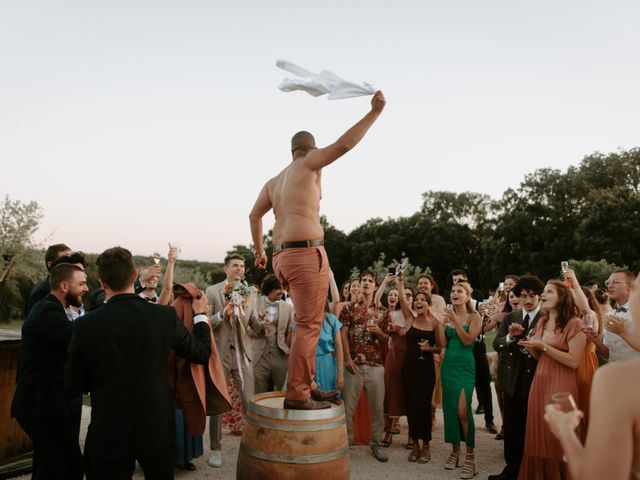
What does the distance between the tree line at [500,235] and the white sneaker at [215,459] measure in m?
19.9

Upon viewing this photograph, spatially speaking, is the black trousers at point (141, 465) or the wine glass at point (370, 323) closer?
the black trousers at point (141, 465)

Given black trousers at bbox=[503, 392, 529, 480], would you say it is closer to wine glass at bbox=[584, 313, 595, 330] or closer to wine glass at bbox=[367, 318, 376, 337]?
wine glass at bbox=[584, 313, 595, 330]

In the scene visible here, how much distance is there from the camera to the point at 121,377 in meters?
3.18

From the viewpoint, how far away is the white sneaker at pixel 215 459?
21.2 ft

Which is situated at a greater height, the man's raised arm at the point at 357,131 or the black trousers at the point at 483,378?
the man's raised arm at the point at 357,131

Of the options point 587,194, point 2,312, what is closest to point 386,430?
point 2,312

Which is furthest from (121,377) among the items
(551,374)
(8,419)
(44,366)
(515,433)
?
(515,433)

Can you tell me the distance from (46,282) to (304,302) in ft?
9.35

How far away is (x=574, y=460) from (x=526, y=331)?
16.1 ft

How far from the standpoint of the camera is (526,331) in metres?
6.27

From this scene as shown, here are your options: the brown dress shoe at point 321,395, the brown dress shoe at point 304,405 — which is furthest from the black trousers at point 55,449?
the brown dress shoe at point 321,395

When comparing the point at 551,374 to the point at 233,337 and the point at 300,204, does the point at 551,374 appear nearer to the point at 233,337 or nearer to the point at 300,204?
the point at 300,204

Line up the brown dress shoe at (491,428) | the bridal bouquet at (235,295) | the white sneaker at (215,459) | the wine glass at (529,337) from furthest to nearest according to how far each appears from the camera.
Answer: the brown dress shoe at (491,428)
the white sneaker at (215,459)
the bridal bouquet at (235,295)
the wine glass at (529,337)

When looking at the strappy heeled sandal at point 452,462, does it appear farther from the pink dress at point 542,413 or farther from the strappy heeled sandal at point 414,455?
the pink dress at point 542,413
